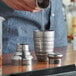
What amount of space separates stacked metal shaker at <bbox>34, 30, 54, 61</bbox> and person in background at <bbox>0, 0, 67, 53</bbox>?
244mm

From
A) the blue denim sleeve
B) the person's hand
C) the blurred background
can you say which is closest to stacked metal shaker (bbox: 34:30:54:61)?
the person's hand

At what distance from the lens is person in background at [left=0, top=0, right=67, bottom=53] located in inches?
60.2

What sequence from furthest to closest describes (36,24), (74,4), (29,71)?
(74,4)
(36,24)
(29,71)

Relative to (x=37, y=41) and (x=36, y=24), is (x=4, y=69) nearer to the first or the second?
(x=37, y=41)

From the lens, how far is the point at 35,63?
3.79 ft

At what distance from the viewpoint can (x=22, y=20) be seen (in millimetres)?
1733

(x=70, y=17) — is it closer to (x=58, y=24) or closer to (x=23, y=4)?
(x=58, y=24)

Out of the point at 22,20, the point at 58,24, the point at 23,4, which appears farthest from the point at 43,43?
the point at 58,24

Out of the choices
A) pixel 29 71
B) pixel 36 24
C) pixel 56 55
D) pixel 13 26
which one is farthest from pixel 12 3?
pixel 29 71

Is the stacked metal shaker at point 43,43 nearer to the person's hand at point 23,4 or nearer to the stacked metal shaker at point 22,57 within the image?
the stacked metal shaker at point 22,57

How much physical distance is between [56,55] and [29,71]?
23cm

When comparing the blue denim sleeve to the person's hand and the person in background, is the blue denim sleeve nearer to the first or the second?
the person in background

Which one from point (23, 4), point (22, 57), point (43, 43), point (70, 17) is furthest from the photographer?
point (70, 17)

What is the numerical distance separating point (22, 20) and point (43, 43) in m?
0.57
